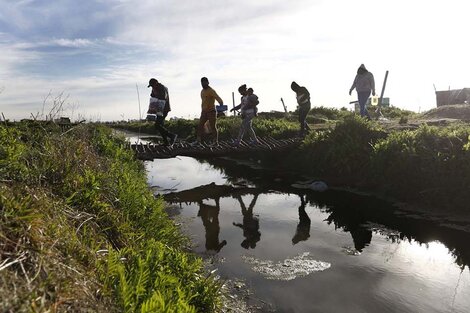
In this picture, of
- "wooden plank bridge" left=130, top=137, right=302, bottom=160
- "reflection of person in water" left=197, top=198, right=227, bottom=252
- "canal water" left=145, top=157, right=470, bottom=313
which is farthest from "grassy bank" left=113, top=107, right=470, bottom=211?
"reflection of person in water" left=197, top=198, right=227, bottom=252

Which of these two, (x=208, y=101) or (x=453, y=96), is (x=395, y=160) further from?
(x=453, y=96)

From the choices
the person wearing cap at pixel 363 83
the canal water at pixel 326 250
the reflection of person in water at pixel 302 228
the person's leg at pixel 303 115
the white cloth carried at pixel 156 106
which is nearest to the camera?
the canal water at pixel 326 250

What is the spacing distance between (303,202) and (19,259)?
316 inches

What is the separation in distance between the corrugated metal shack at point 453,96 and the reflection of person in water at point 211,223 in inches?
832

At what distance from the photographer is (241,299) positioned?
191 inches

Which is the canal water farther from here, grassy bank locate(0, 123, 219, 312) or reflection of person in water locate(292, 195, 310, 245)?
grassy bank locate(0, 123, 219, 312)

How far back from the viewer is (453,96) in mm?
25484

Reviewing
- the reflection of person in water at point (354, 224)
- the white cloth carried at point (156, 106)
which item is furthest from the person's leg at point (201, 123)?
the reflection of person in water at point (354, 224)

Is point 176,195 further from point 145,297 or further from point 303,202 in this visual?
point 145,297

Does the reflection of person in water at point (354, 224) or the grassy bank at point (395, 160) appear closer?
the reflection of person in water at point (354, 224)

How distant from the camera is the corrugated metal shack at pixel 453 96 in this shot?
2443cm

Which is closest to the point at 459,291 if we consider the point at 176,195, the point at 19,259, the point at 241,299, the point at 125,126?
the point at 241,299

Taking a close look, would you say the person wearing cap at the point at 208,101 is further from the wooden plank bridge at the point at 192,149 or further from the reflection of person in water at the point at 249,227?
the reflection of person in water at the point at 249,227

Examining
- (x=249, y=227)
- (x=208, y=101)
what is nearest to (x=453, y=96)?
(x=208, y=101)
